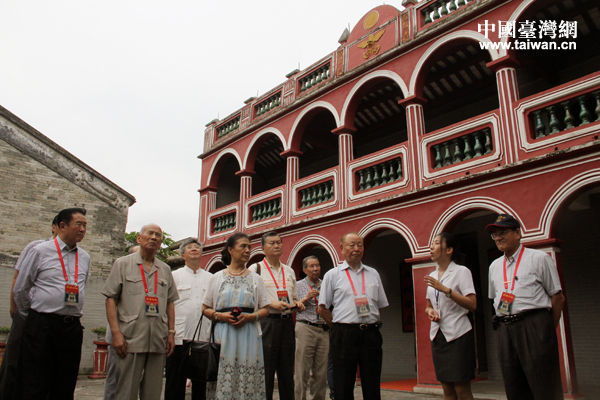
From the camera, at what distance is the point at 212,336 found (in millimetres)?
3742

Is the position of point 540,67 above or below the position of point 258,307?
above

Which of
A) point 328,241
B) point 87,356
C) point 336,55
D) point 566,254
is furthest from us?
point 87,356

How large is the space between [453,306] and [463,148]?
4393mm

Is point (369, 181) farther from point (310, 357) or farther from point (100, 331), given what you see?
point (100, 331)

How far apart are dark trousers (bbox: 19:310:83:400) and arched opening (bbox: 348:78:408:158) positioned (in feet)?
23.9

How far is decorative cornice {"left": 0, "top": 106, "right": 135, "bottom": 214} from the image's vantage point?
12.1 metres

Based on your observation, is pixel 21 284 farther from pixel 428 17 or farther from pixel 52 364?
pixel 428 17

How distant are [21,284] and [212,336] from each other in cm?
156

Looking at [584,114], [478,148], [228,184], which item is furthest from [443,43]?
[228,184]

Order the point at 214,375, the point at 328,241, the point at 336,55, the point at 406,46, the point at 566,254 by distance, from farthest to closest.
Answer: the point at 336,55 < the point at 328,241 < the point at 406,46 < the point at 566,254 < the point at 214,375

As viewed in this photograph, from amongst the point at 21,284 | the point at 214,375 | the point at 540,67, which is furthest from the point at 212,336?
the point at 540,67

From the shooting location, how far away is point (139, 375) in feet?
11.9

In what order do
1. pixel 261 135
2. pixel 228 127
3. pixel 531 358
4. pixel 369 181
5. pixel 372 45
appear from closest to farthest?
pixel 531 358 < pixel 369 181 < pixel 372 45 < pixel 261 135 < pixel 228 127

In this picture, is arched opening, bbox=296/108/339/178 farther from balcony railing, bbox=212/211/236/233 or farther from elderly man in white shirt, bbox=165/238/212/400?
elderly man in white shirt, bbox=165/238/212/400
